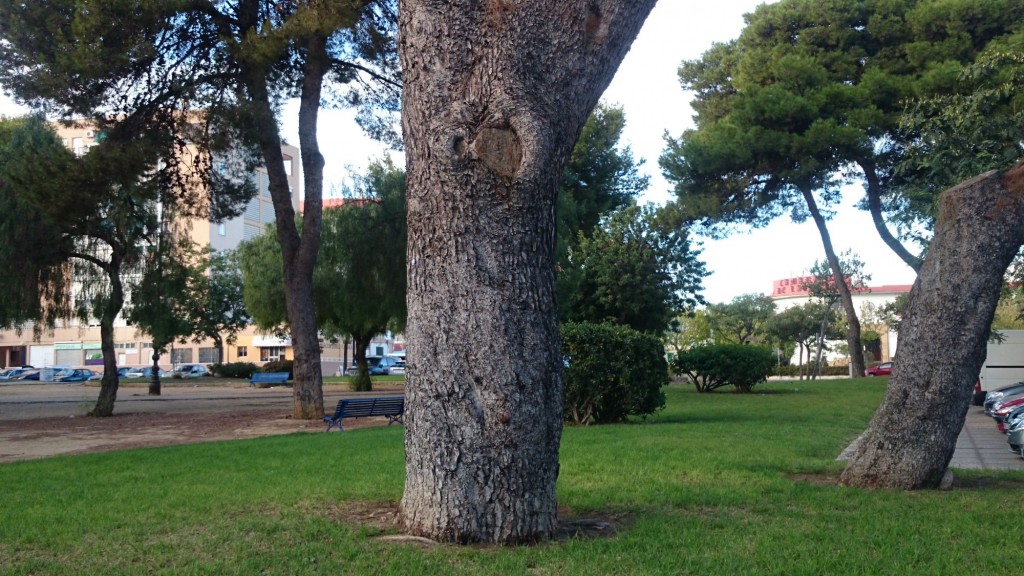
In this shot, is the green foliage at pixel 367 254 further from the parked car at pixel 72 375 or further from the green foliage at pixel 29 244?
the parked car at pixel 72 375

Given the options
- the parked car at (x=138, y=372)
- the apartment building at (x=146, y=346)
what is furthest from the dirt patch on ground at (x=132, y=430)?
the apartment building at (x=146, y=346)

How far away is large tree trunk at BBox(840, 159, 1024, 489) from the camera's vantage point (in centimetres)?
709

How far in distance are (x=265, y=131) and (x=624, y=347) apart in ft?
29.1

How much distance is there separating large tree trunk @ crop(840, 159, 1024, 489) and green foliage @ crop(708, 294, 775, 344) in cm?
5167

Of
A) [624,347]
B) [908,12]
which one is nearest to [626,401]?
[624,347]

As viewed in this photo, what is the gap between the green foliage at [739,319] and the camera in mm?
58656

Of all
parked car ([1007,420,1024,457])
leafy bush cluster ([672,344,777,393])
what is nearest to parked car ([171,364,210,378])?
leafy bush cluster ([672,344,777,393])

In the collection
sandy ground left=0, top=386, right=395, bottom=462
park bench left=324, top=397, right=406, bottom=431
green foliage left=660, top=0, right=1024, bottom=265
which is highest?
green foliage left=660, top=0, right=1024, bottom=265

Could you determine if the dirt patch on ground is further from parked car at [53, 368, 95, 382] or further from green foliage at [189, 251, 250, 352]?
parked car at [53, 368, 95, 382]

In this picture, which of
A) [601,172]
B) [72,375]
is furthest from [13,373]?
[601,172]

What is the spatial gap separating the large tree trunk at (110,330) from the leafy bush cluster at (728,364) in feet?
52.7

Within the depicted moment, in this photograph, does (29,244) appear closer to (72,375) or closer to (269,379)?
(269,379)

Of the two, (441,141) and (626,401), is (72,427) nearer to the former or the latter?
(626,401)

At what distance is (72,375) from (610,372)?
53.5m
